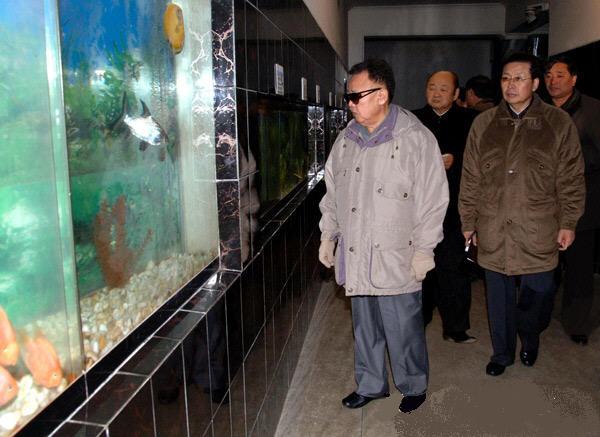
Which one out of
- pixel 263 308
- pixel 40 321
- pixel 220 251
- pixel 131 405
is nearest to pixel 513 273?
pixel 263 308

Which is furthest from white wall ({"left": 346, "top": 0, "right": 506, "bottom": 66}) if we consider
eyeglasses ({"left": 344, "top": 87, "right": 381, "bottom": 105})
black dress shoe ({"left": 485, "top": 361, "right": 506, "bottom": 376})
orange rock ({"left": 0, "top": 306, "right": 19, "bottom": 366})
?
orange rock ({"left": 0, "top": 306, "right": 19, "bottom": 366})

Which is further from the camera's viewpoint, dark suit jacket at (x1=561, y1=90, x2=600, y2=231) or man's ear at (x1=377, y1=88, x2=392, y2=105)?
dark suit jacket at (x1=561, y1=90, x2=600, y2=231)

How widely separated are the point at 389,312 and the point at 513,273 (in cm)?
72

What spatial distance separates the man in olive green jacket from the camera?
2674 millimetres

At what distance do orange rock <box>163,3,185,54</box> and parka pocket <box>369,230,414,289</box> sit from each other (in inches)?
45.3

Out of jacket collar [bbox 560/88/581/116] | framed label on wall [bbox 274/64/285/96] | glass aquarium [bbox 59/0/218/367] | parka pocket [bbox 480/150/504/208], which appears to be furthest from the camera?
jacket collar [bbox 560/88/581/116]

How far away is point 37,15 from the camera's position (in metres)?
0.89

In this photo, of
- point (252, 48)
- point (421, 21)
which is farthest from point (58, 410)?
point (421, 21)

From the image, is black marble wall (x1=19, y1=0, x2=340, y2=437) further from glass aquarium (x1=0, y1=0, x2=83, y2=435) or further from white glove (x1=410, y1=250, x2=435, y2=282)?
white glove (x1=410, y1=250, x2=435, y2=282)

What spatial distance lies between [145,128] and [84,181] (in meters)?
0.31

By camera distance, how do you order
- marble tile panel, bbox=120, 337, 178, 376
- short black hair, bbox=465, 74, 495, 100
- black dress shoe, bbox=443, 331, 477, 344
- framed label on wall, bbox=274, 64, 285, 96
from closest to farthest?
marble tile panel, bbox=120, 337, 178, 376, framed label on wall, bbox=274, 64, 285, 96, black dress shoe, bbox=443, 331, 477, 344, short black hair, bbox=465, 74, 495, 100

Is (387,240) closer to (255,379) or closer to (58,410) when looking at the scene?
(255,379)

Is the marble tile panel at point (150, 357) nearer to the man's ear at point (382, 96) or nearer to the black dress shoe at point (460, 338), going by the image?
the man's ear at point (382, 96)

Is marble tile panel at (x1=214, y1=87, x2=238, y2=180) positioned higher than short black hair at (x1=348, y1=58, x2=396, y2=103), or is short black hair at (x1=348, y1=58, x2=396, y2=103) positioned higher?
short black hair at (x1=348, y1=58, x2=396, y2=103)
